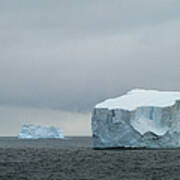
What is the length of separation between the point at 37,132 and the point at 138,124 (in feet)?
104

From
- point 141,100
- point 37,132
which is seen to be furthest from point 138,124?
point 37,132

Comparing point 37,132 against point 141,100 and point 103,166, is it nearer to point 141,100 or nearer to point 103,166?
point 141,100

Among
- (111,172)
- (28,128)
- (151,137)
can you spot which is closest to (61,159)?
(151,137)

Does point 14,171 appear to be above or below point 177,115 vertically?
below

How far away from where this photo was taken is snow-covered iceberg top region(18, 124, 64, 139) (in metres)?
62.4

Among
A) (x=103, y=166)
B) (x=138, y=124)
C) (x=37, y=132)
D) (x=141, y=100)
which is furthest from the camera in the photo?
(x=37, y=132)

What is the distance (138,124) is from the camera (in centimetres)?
3162

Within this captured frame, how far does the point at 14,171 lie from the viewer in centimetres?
2569

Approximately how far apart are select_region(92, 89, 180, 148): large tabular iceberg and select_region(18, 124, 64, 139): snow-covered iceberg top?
1209 inches

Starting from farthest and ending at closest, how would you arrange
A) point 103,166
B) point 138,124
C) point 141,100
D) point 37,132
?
1. point 37,132
2. point 141,100
3. point 138,124
4. point 103,166

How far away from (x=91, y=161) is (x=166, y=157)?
3808 millimetres

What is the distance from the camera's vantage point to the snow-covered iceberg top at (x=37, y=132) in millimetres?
62406

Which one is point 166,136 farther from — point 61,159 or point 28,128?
point 28,128

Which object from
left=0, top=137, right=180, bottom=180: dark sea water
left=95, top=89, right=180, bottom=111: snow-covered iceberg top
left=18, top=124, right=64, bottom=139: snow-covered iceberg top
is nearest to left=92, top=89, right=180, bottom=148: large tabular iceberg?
left=95, top=89, right=180, bottom=111: snow-covered iceberg top
